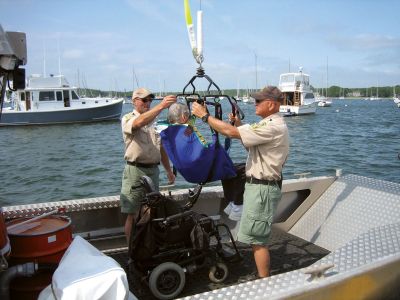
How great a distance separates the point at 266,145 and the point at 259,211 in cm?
47

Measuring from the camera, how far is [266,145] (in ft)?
9.57

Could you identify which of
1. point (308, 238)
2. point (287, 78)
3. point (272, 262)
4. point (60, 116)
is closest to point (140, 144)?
point (272, 262)

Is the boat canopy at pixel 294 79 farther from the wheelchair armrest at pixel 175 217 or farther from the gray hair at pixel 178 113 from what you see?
the wheelchair armrest at pixel 175 217

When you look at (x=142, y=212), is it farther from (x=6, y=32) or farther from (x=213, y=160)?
(x=6, y=32)

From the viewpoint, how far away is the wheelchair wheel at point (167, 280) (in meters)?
2.93

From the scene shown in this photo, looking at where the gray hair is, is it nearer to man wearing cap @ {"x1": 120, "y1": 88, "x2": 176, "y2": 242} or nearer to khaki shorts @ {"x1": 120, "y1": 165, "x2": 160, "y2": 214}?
man wearing cap @ {"x1": 120, "y1": 88, "x2": 176, "y2": 242}

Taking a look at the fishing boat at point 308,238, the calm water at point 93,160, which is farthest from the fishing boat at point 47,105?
the fishing boat at point 308,238

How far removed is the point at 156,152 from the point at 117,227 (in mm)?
812

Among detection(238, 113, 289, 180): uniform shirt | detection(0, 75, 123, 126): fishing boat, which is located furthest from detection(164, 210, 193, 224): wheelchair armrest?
detection(0, 75, 123, 126): fishing boat

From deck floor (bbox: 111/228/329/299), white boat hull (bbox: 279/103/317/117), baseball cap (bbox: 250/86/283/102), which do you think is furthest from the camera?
white boat hull (bbox: 279/103/317/117)

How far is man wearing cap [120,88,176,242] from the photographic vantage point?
3598mm

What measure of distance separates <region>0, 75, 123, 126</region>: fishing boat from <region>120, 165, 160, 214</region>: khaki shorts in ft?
87.2

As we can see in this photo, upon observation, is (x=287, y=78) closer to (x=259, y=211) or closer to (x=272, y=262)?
(x=272, y=262)

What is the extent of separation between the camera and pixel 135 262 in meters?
3.07
